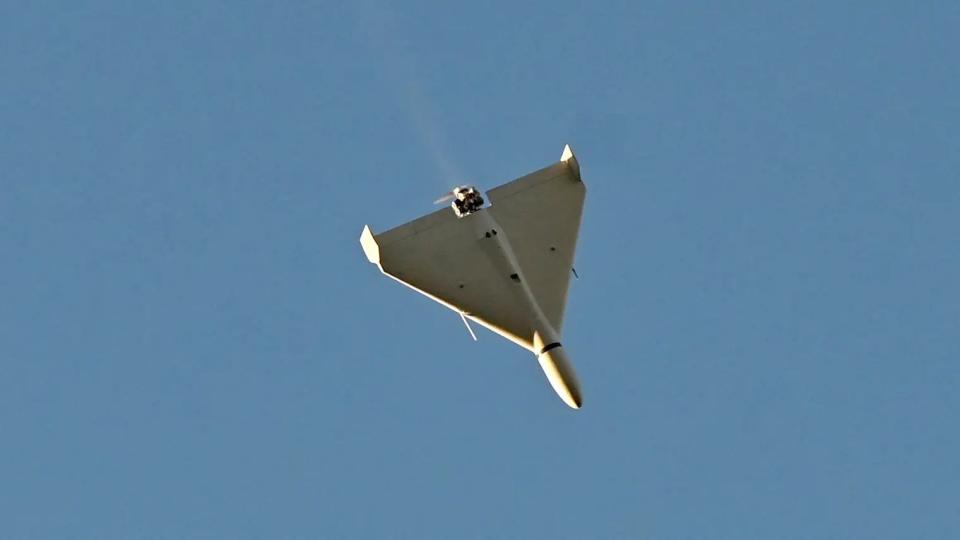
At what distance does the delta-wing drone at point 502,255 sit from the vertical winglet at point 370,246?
0.06 m

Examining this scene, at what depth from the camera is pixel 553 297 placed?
104m

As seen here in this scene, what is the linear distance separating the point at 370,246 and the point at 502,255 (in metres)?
8.62

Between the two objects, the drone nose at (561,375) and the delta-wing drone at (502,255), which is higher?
the delta-wing drone at (502,255)

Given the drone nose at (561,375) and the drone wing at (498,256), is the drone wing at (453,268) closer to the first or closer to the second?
the drone wing at (498,256)

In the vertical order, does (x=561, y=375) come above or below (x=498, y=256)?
below

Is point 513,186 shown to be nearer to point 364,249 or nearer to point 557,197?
point 557,197

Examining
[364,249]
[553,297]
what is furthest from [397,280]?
[553,297]

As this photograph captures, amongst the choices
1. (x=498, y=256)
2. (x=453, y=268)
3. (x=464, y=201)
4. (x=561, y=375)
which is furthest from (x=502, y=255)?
(x=561, y=375)

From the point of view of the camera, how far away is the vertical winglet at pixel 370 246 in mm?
106000

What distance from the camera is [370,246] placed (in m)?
107

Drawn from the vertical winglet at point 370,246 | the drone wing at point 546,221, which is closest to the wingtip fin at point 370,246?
the vertical winglet at point 370,246

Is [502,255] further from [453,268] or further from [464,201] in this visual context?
[464,201]

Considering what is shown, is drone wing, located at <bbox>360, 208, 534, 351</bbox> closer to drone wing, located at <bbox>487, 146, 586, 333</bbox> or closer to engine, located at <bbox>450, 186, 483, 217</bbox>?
engine, located at <bbox>450, 186, 483, 217</bbox>

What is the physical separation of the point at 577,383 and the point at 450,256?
513 inches
